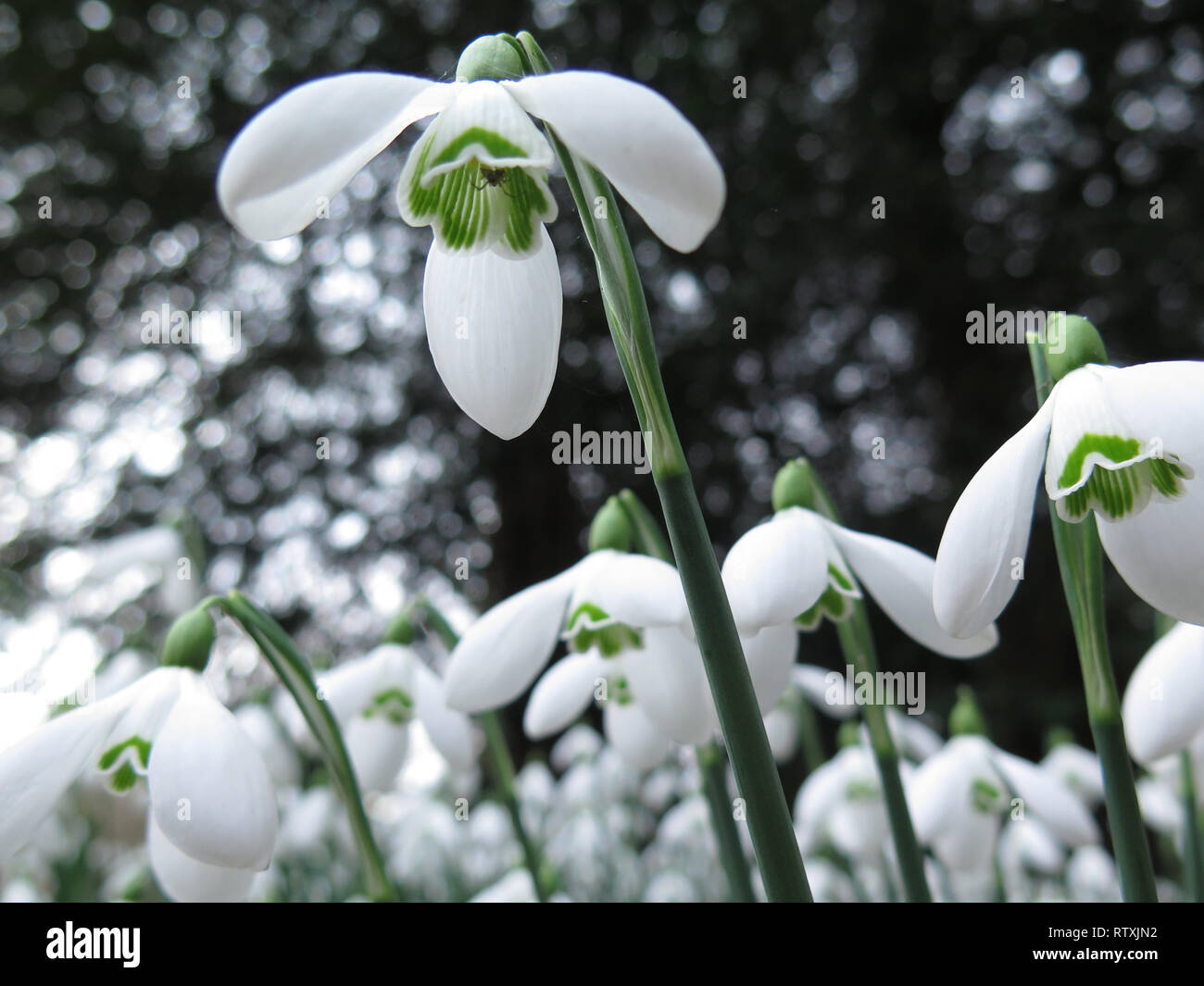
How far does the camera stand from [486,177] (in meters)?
0.39

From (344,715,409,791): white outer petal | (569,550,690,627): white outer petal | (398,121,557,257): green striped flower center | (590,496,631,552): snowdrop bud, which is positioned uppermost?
(398,121,557,257): green striped flower center

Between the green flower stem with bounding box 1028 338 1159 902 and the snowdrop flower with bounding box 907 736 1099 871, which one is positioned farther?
the snowdrop flower with bounding box 907 736 1099 871

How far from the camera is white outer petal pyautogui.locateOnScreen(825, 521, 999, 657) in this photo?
1.62 ft

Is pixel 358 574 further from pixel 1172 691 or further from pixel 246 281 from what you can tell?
pixel 1172 691

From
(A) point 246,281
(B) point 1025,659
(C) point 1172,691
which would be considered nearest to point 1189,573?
(C) point 1172,691

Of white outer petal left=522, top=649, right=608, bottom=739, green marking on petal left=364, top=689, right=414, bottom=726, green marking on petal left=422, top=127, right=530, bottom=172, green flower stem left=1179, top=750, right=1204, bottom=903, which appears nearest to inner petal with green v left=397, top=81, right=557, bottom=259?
green marking on petal left=422, top=127, right=530, bottom=172

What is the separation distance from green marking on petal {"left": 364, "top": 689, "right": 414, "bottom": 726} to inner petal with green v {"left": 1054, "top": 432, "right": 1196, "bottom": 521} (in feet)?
1.92

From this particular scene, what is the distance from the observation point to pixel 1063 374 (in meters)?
0.38

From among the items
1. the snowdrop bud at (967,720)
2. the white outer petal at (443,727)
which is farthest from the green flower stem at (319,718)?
the snowdrop bud at (967,720)

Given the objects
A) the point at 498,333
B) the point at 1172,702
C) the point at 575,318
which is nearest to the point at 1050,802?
the point at 1172,702

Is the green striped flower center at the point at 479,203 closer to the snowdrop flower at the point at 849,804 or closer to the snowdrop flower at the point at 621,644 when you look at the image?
the snowdrop flower at the point at 621,644

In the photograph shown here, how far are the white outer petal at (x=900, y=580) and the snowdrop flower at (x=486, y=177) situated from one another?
218mm

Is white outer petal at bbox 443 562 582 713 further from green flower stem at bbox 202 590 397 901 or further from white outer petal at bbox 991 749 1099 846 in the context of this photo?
white outer petal at bbox 991 749 1099 846

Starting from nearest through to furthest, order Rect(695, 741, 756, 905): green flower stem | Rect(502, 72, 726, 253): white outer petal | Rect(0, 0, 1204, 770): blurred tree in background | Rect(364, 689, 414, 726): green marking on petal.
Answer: Rect(502, 72, 726, 253): white outer petal, Rect(695, 741, 756, 905): green flower stem, Rect(364, 689, 414, 726): green marking on petal, Rect(0, 0, 1204, 770): blurred tree in background
